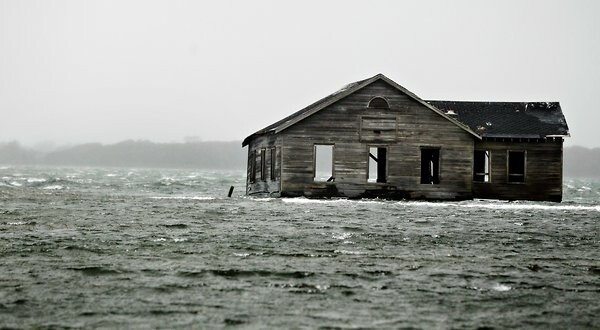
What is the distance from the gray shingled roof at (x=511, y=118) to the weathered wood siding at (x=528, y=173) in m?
0.56

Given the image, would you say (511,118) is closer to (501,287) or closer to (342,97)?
(342,97)

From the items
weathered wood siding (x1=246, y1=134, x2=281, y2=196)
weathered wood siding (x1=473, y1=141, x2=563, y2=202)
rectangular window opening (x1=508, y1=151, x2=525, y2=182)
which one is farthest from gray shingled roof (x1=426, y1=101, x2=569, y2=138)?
weathered wood siding (x1=246, y1=134, x2=281, y2=196)

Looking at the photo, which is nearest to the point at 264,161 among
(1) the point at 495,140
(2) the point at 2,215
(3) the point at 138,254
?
(1) the point at 495,140

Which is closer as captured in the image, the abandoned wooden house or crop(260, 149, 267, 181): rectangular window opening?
the abandoned wooden house

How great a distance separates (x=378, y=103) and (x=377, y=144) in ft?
6.21

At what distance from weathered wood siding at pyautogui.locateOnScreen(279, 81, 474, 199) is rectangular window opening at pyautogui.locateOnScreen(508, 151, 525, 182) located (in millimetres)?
3526

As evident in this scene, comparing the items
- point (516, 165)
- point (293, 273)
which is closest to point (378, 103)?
point (516, 165)

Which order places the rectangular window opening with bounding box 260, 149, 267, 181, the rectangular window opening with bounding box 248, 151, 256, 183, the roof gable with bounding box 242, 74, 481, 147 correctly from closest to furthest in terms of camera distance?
1. the roof gable with bounding box 242, 74, 481, 147
2. the rectangular window opening with bounding box 260, 149, 267, 181
3. the rectangular window opening with bounding box 248, 151, 256, 183

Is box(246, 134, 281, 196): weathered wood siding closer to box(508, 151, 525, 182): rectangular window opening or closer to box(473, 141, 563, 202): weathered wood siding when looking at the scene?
box(473, 141, 563, 202): weathered wood siding

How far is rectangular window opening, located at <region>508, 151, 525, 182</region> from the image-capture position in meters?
31.3

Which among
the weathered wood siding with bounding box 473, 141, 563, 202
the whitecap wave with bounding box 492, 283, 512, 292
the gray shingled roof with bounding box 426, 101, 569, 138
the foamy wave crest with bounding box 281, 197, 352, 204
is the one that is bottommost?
the foamy wave crest with bounding box 281, 197, 352, 204

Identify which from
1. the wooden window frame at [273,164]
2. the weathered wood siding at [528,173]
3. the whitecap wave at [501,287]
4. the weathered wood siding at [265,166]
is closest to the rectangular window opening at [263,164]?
the weathered wood siding at [265,166]

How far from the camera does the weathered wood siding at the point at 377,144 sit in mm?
28281

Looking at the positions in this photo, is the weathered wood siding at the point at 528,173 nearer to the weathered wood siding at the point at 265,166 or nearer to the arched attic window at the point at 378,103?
the arched attic window at the point at 378,103
